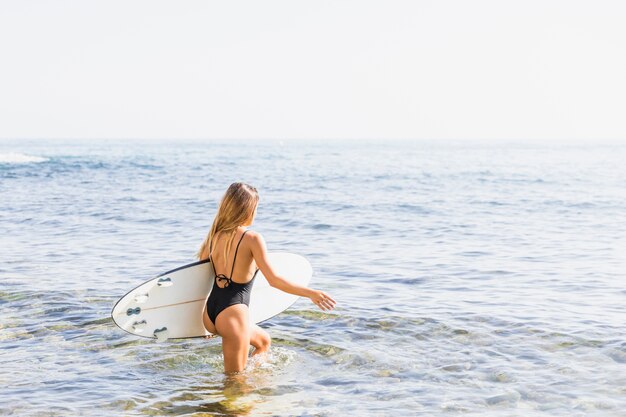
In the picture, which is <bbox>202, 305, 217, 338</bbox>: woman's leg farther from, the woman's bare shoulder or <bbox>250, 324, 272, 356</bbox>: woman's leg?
the woman's bare shoulder

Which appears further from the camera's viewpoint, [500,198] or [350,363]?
[500,198]

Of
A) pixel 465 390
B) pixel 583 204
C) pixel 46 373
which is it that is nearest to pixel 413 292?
pixel 465 390

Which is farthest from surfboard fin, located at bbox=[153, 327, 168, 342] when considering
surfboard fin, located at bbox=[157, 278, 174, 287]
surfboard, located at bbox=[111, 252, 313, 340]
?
surfboard fin, located at bbox=[157, 278, 174, 287]

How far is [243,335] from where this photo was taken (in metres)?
6.59

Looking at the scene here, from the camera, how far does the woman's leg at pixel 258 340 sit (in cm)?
707

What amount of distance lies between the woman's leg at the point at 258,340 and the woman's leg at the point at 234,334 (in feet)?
1.09

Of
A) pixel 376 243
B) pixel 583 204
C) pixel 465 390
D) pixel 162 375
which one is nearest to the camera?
pixel 465 390

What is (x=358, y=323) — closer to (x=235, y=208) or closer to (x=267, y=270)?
(x=267, y=270)

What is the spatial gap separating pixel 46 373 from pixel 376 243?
10.1 m

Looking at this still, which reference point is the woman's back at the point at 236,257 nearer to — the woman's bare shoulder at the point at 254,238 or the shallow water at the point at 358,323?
the woman's bare shoulder at the point at 254,238

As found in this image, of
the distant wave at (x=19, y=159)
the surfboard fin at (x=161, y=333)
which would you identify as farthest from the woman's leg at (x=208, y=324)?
the distant wave at (x=19, y=159)

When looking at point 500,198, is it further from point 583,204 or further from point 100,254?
point 100,254

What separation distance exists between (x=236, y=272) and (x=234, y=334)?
559 mm

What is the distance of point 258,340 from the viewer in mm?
7098
